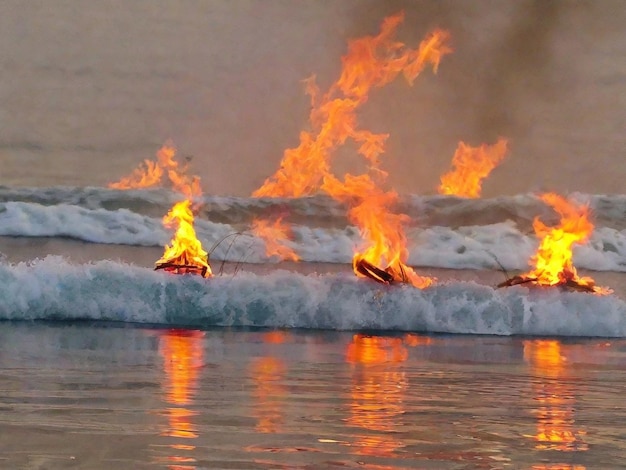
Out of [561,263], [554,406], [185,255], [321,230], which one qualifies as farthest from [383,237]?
[321,230]

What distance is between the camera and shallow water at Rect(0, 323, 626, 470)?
238 inches

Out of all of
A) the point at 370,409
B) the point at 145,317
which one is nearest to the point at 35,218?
the point at 145,317

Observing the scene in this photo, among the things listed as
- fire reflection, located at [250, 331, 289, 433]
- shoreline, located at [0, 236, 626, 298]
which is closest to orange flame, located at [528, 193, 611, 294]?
shoreline, located at [0, 236, 626, 298]

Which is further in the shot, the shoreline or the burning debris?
the shoreline

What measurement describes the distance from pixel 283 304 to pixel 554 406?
10.7m

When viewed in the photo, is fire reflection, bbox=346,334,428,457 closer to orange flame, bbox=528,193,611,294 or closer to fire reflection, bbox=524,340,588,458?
fire reflection, bbox=524,340,588,458

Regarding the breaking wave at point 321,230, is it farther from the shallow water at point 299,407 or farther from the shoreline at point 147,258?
the shallow water at point 299,407

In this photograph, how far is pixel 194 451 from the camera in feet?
19.7

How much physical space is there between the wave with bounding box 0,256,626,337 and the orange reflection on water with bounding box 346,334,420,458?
157 inches

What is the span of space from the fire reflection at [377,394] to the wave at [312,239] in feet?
54.5

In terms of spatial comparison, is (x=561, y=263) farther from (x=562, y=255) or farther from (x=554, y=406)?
(x=554, y=406)

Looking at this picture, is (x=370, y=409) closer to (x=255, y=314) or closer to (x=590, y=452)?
(x=590, y=452)

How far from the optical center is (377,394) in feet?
28.7

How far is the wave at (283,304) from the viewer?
18.7 m
